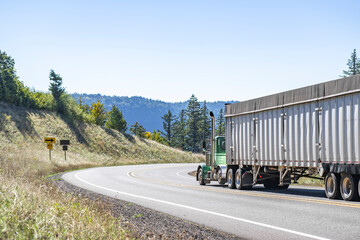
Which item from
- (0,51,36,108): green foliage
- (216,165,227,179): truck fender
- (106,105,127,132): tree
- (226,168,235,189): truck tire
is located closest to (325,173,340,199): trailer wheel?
(226,168,235,189): truck tire

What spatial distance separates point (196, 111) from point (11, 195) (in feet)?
415

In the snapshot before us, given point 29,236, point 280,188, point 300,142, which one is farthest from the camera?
point 280,188

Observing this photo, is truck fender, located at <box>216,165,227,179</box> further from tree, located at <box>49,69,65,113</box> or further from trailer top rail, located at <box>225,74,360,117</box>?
tree, located at <box>49,69,65,113</box>

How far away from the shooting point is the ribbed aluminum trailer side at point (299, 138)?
13.2m

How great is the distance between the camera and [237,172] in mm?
20625

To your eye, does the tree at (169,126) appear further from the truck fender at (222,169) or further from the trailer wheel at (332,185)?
the trailer wheel at (332,185)

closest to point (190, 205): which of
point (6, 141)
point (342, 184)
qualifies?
point (342, 184)

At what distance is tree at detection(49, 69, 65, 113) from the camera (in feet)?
305

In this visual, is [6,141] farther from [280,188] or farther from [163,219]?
[163,219]

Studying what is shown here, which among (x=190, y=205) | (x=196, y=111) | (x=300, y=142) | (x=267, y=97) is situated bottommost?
(x=190, y=205)

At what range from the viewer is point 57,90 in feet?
312

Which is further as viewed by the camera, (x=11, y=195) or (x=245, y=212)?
(x=245, y=212)

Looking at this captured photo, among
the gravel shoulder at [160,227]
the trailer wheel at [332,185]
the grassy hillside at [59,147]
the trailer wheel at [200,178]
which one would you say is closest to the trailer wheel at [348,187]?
the trailer wheel at [332,185]

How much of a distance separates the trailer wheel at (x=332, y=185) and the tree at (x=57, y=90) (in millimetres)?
83731
